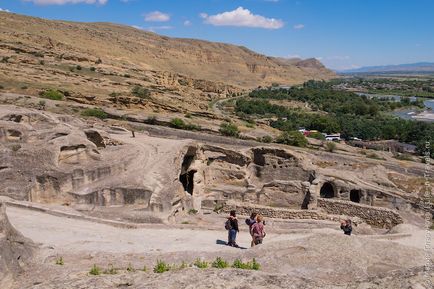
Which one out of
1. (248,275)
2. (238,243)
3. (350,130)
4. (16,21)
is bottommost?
(350,130)

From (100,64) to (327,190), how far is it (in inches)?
2556

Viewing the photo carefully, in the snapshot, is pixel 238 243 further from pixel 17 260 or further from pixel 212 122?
pixel 212 122

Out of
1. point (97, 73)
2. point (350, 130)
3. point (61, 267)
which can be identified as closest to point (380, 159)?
point (350, 130)

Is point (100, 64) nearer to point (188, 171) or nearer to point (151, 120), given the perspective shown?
point (151, 120)

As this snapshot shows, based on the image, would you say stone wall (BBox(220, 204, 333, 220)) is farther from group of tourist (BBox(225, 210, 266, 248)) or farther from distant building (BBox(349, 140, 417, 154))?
distant building (BBox(349, 140, 417, 154))

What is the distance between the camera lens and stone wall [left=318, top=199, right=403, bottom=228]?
741 inches

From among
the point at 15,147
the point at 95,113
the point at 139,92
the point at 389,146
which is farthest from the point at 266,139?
the point at 15,147

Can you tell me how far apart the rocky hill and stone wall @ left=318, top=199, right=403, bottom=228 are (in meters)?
39.4

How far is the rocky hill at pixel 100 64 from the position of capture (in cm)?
6025

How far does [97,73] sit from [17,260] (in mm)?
68024

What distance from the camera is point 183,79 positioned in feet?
344

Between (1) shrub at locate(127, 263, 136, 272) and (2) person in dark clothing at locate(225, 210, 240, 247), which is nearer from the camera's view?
(1) shrub at locate(127, 263, 136, 272)

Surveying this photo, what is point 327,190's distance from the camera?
23750 mm

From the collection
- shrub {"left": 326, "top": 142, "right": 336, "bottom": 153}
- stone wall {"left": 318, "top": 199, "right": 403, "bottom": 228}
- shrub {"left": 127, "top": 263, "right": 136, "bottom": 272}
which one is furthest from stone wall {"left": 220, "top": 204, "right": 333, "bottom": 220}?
shrub {"left": 326, "top": 142, "right": 336, "bottom": 153}
